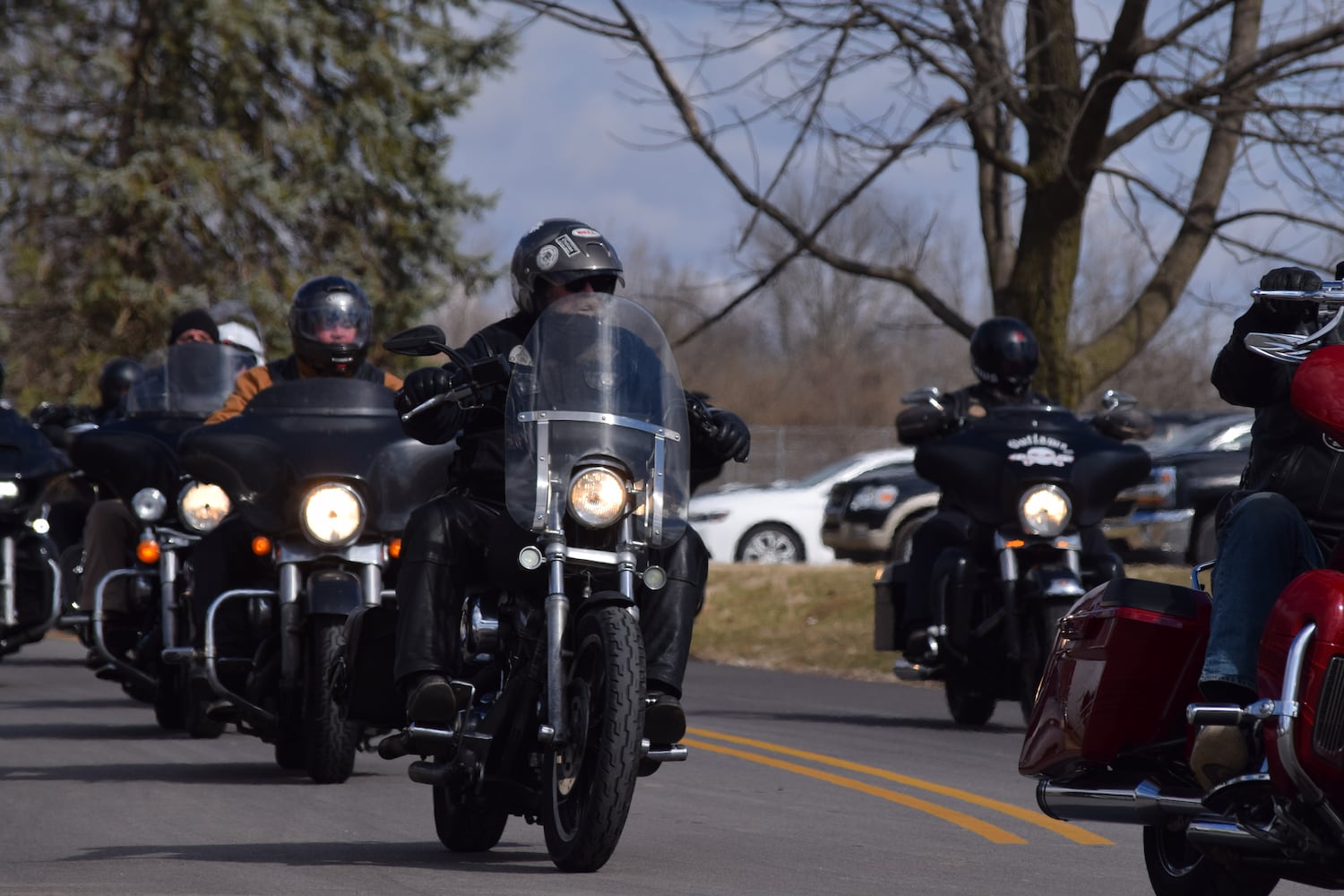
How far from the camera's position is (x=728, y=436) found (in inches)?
261

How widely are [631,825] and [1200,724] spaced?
2.95 m

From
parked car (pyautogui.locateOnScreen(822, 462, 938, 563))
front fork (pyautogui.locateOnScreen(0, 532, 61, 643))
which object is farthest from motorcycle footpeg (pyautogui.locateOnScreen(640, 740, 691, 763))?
parked car (pyautogui.locateOnScreen(822, 462, 938, 563))

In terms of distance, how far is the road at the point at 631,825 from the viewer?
6.02 metres

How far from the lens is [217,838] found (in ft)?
22.8

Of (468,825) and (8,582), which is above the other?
(8,582)

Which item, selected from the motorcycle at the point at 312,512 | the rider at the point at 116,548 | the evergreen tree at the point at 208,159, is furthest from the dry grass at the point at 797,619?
the evergreen tree at the point at 208,159

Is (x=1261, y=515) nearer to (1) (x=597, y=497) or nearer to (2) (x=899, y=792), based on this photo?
(1) (x=597, y=497)

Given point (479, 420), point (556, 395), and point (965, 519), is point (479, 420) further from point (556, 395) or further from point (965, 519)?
point (965, 519)

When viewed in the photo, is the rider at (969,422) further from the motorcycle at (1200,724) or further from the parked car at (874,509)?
the parked car at (874,509)

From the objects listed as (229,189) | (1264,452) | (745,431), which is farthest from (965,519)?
(229,189)

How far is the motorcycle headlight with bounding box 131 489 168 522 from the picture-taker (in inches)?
430

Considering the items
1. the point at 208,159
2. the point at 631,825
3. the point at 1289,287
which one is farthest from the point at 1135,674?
the point at 208,159

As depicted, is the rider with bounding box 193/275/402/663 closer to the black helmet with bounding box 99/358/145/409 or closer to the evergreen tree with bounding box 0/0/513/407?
the black helmet with bounding box 99/358/145/409

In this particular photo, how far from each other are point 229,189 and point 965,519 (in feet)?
82.5
